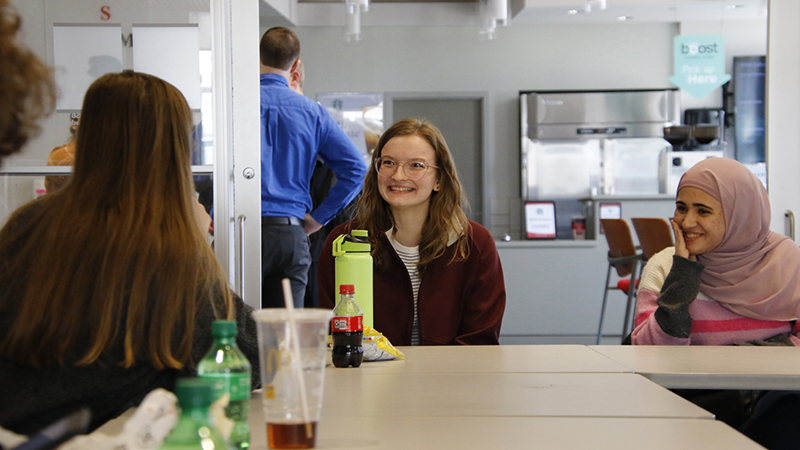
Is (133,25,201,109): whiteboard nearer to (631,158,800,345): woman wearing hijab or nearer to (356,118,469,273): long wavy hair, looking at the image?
(356,118,469,273): long wavy hair

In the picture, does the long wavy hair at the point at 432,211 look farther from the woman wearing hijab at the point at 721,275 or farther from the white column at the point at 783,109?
the white column at the point at 783,109

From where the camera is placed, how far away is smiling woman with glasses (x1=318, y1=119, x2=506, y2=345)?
2.13 m

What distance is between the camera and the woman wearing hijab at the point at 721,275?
2016 mm

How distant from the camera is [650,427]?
104 centimetres

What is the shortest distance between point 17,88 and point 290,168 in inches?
91.1

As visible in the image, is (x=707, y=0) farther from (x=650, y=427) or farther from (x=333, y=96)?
(x=650, y=427)

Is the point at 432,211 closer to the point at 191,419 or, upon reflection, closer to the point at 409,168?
the point at 409,168

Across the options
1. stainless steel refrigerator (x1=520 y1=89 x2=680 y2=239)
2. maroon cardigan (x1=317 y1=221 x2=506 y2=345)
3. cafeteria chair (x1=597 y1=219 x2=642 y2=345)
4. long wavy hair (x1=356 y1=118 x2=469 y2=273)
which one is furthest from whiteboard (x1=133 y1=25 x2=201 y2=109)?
stainless steel refrigerator (x1=520 y1=89 x2=680 y2=239)

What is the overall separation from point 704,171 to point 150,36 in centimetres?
192

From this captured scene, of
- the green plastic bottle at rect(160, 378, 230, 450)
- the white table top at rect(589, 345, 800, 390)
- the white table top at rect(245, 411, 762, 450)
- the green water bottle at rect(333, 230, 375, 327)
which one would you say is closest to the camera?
the green plastic bottle at rect(160, 378, 230, 450)

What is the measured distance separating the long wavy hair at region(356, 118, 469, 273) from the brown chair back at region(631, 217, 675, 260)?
2.35m

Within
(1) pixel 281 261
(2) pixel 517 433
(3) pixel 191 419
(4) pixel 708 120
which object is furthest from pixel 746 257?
(4) pixel 708 120

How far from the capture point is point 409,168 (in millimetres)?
2260

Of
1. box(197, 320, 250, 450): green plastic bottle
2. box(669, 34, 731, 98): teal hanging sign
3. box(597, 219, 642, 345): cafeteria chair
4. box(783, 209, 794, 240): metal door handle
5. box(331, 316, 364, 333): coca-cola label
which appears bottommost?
box(597, 219, 642, 345): cafeteria chair
